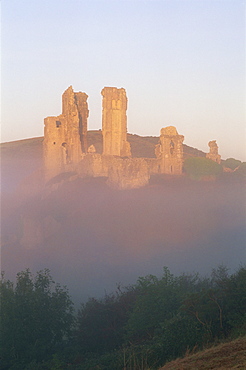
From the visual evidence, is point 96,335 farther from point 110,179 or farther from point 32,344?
point 110,179

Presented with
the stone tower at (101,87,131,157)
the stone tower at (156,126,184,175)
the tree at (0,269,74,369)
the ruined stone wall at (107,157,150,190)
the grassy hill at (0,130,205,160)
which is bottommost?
the tree at (0,269,74,369)

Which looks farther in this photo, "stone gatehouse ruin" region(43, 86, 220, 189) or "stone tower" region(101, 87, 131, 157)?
"stone tower" region(101, 87, 131, 157)

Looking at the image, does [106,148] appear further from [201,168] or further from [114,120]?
[201,168]

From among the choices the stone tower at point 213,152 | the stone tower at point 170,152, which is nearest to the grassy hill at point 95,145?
the stone tower at point 213,152

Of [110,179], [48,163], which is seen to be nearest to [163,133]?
[110,179]

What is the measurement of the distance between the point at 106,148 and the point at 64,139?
5389 millimetres

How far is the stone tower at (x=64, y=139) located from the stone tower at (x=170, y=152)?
8808mm

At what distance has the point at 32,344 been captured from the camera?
60.8ft

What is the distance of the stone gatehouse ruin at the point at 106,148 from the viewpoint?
49.1 meters

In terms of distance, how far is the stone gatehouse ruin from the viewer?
49.1 m

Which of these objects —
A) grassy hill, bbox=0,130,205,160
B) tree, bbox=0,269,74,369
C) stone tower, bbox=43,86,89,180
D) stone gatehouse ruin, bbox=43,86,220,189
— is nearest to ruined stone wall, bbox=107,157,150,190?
stone gatehouse ruin, bbox=43,86,220,189

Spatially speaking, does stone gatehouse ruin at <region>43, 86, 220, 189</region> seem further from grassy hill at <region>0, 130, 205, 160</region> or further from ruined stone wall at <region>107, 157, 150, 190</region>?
grassy hill at <region>0, 130, 205, 160</region>

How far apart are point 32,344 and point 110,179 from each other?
1250 inches

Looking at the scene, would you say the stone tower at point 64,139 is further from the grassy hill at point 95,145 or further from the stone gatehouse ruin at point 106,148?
the grassy hill at point 95,145
